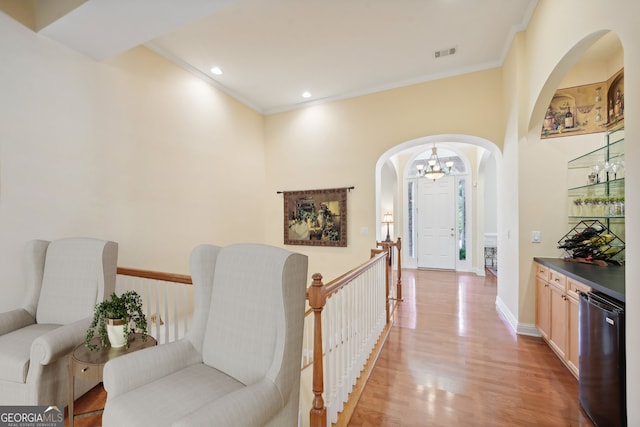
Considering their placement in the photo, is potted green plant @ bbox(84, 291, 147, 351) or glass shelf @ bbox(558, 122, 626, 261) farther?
glass shelf @ bbox(558, 122, 626, 261)

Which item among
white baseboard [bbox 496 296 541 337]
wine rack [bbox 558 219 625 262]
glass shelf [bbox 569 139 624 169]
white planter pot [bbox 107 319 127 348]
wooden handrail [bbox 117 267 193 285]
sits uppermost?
glass shelf [bbox 569 139 624 169]

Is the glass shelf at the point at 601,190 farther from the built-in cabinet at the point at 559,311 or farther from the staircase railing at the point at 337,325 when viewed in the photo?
the staircase railing at the point at 337,325

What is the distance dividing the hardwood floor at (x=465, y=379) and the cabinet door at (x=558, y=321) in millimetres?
144

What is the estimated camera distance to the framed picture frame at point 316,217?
4.54m

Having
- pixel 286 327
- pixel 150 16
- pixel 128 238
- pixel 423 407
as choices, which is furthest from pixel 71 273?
pixel 423 407

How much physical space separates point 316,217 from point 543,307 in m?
3.17

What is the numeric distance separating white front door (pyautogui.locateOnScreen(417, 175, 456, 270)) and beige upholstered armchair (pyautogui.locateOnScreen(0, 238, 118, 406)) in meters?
6.62

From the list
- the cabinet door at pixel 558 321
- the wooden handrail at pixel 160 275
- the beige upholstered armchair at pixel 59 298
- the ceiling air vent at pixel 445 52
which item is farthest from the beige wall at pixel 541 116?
the beige upholstered armchair at pixel 59 298

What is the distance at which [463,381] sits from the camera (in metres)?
2.29

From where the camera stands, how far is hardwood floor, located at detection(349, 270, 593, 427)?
1903mm

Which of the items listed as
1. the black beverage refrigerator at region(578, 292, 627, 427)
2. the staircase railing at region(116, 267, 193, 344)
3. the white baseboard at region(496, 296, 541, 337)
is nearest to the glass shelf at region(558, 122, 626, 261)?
the white baseboard at region(496, 296, 541, 337)

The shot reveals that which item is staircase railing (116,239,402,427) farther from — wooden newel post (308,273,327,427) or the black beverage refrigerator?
the black beverage refrigerator

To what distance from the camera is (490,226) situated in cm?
713

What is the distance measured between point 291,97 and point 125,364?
14.0 feet
